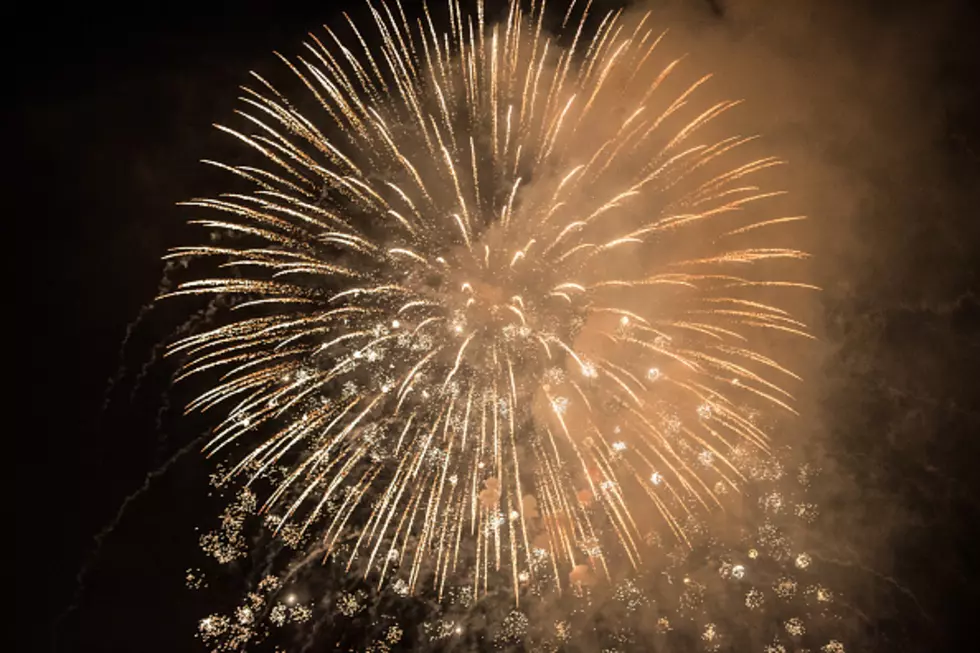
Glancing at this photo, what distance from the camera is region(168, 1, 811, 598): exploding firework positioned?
416 inches

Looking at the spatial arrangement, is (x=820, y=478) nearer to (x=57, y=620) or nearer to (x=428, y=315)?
(x=428, y=315)

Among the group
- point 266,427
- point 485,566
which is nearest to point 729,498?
point 485,566

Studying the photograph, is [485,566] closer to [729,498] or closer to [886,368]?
[729,498]

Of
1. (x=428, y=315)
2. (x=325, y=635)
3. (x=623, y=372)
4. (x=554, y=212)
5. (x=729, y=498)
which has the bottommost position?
(x=325, y=635)

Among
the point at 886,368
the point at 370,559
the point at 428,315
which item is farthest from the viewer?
the point at 886,368

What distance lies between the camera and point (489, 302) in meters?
10.3

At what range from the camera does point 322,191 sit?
11.2 m

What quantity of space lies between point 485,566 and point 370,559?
2.66m

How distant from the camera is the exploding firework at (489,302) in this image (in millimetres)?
10578

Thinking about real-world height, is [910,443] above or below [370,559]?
above

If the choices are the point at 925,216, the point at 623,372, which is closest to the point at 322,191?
the point at 623,372

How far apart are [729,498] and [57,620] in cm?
1619

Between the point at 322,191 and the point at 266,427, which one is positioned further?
the point at 266,427

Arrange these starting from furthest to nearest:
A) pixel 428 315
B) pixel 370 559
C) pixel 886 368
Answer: pixel 886 368 < pixel 370 559 < pixel 428 315
